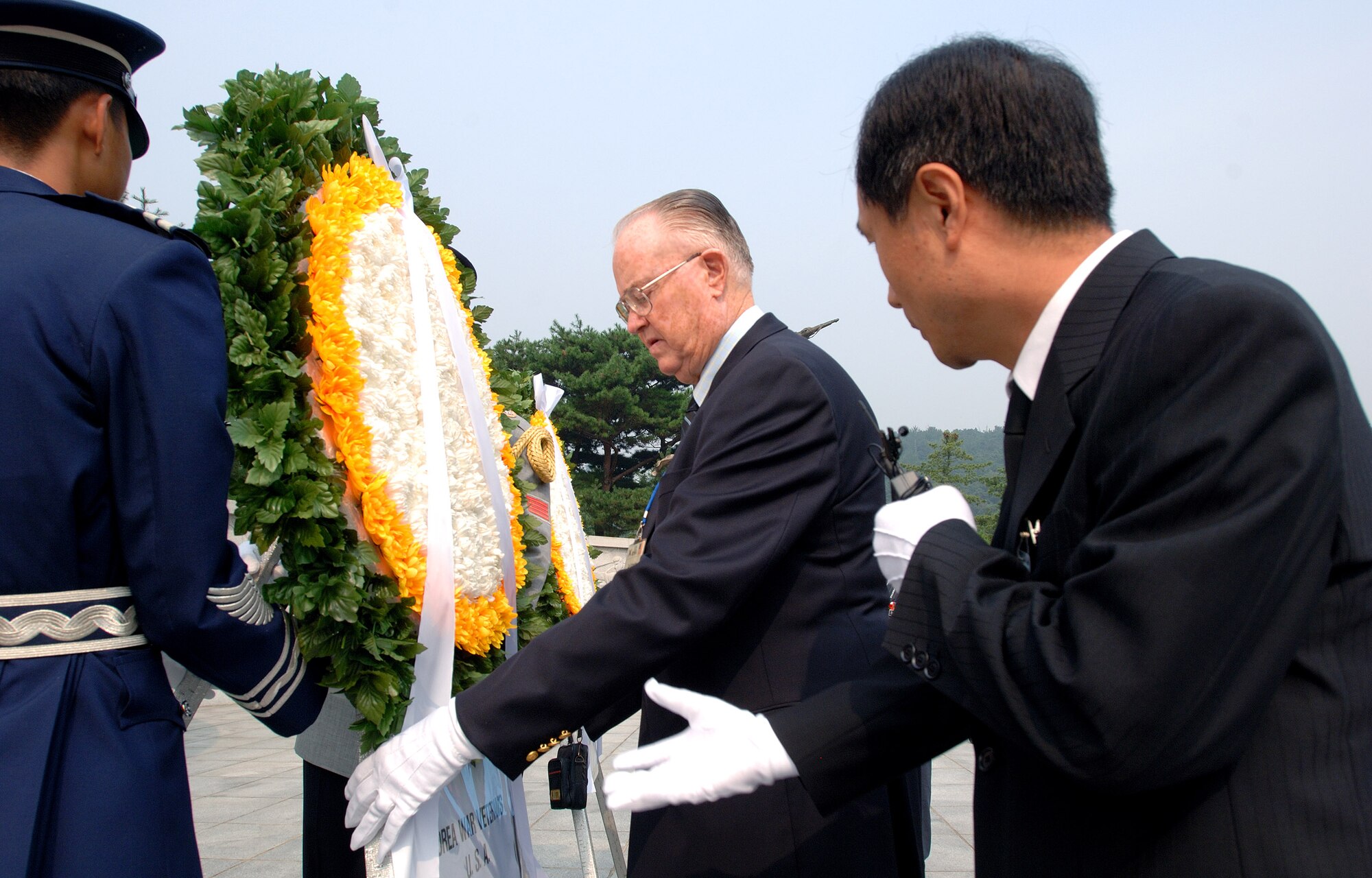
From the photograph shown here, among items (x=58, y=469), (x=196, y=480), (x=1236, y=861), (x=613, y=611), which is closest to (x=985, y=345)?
(x=1236, y=861)

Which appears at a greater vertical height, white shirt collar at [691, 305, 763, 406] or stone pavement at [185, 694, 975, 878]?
white shirt collar at [691, 305, 763, 406]

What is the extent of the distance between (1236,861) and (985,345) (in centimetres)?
74

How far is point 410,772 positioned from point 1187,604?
1.65m

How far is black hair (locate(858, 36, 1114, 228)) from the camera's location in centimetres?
130

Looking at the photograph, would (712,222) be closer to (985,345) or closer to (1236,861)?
(985,345)

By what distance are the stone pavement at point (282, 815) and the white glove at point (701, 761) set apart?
355 centimetres

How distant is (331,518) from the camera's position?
2123 millimetres

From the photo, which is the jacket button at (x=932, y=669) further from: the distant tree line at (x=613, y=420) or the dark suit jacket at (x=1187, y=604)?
the distant tree line at (x=613, y=420)

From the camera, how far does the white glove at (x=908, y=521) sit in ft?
4.79

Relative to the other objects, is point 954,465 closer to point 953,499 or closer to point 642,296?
point 642,296

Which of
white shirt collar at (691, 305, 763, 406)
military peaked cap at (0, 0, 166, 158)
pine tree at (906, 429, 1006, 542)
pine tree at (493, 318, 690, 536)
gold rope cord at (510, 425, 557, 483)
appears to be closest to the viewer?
military peaked cap at (0, 0, 166, 158)

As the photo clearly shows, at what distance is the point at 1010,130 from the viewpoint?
1305 millimetres

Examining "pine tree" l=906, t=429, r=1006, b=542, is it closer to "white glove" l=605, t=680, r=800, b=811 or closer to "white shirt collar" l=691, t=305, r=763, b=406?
"white shirt collar" l=691, t=305, r=763, b=406

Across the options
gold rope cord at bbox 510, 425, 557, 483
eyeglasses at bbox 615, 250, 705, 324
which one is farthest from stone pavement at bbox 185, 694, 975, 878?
eyeglasses at bbox 615, 250, 705, 324
